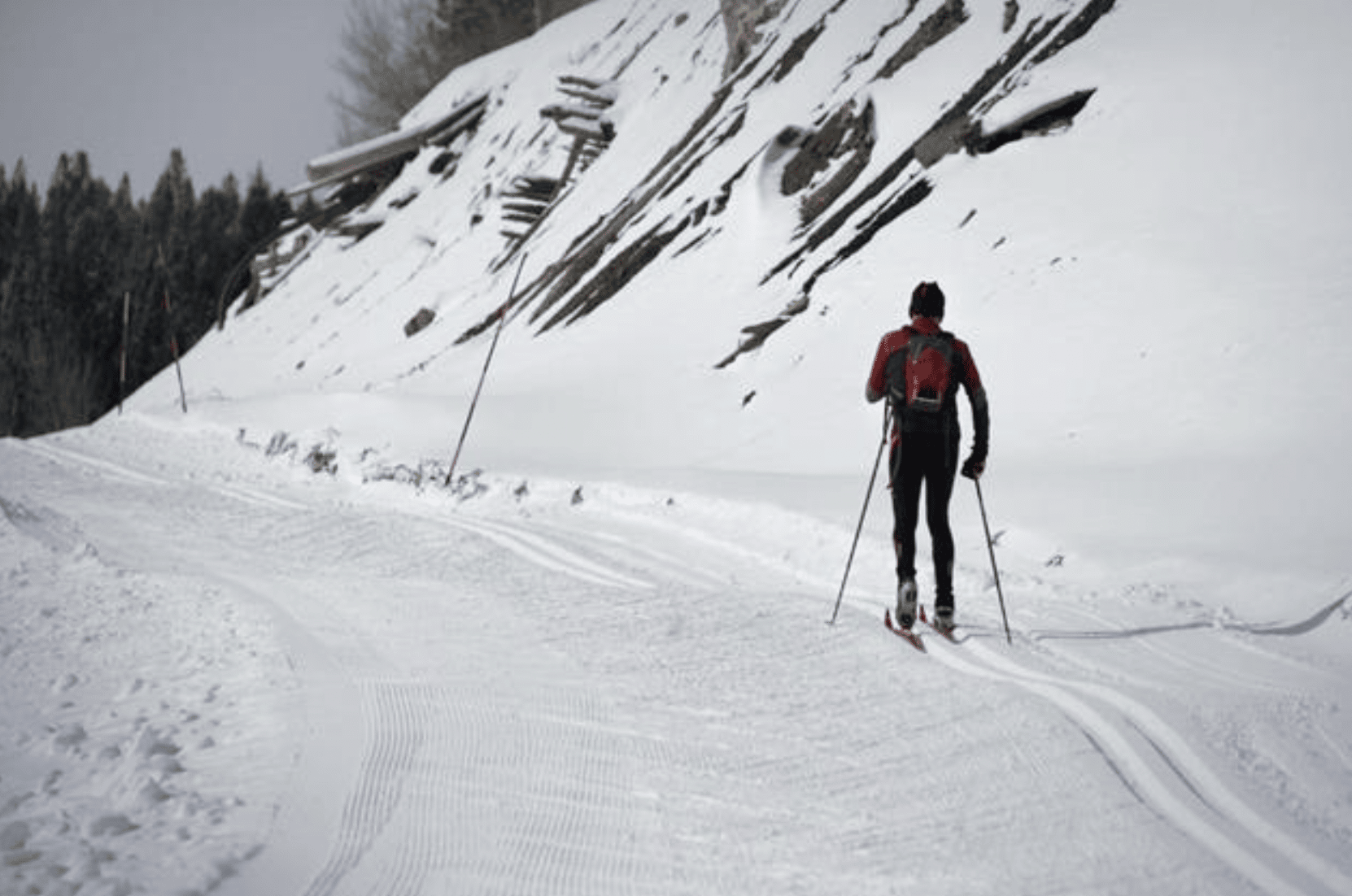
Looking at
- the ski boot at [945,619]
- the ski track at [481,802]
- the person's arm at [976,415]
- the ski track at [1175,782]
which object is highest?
the person's arm at [976,415]

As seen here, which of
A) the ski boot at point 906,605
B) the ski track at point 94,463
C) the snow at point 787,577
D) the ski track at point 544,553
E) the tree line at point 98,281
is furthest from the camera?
the tree line at point 98,281

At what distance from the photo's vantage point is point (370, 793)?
2945mm

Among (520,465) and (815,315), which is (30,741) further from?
(815,315)

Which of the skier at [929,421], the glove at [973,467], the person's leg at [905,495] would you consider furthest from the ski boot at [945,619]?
the glove at [973,467]

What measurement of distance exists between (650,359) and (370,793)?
12.4 m

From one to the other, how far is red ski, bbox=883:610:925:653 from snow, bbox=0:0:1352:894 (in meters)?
0.10

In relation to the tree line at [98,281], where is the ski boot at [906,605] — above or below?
below

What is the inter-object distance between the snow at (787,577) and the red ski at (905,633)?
0.33ft

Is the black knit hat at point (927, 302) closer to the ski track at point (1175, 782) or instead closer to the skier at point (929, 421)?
the skier at point (929, 421)

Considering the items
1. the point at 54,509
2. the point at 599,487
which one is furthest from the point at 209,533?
the point at 599,487

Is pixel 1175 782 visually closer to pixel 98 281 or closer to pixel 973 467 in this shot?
pixel 973 467

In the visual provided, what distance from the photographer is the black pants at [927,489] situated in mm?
5184

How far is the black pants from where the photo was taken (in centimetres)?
518

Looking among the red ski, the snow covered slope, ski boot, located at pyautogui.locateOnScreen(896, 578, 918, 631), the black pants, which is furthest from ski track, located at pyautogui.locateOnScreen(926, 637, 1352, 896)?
the snow covered slope
